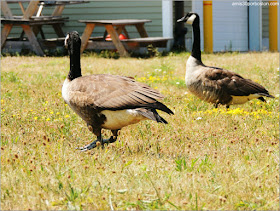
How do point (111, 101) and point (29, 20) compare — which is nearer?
point (111, 101)

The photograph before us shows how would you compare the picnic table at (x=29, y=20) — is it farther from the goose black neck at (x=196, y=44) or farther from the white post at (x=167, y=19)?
the goose black neck at (x=196, y=44)

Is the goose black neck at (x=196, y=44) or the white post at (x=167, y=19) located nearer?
the goose black neck at (x=196, y=44)

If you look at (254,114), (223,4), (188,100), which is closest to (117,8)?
(223,4)

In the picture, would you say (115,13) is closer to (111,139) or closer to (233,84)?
(233,84)

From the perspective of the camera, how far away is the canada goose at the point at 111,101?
4.73 meters

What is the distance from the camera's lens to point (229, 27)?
19.1 metres

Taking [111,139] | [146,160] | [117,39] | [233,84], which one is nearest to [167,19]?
[117,39]

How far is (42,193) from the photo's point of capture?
3.61 metres

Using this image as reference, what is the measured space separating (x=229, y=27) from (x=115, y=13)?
5073 millimetres

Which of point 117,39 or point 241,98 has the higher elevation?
point 117,39

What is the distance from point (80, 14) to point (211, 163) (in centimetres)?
1376

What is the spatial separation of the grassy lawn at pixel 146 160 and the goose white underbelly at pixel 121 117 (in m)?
0.33

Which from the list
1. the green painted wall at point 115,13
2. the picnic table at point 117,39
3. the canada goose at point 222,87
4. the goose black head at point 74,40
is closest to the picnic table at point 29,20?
the picnic table at point 117,39

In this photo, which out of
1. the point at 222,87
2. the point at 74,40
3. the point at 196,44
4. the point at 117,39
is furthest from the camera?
the point at 117,39
